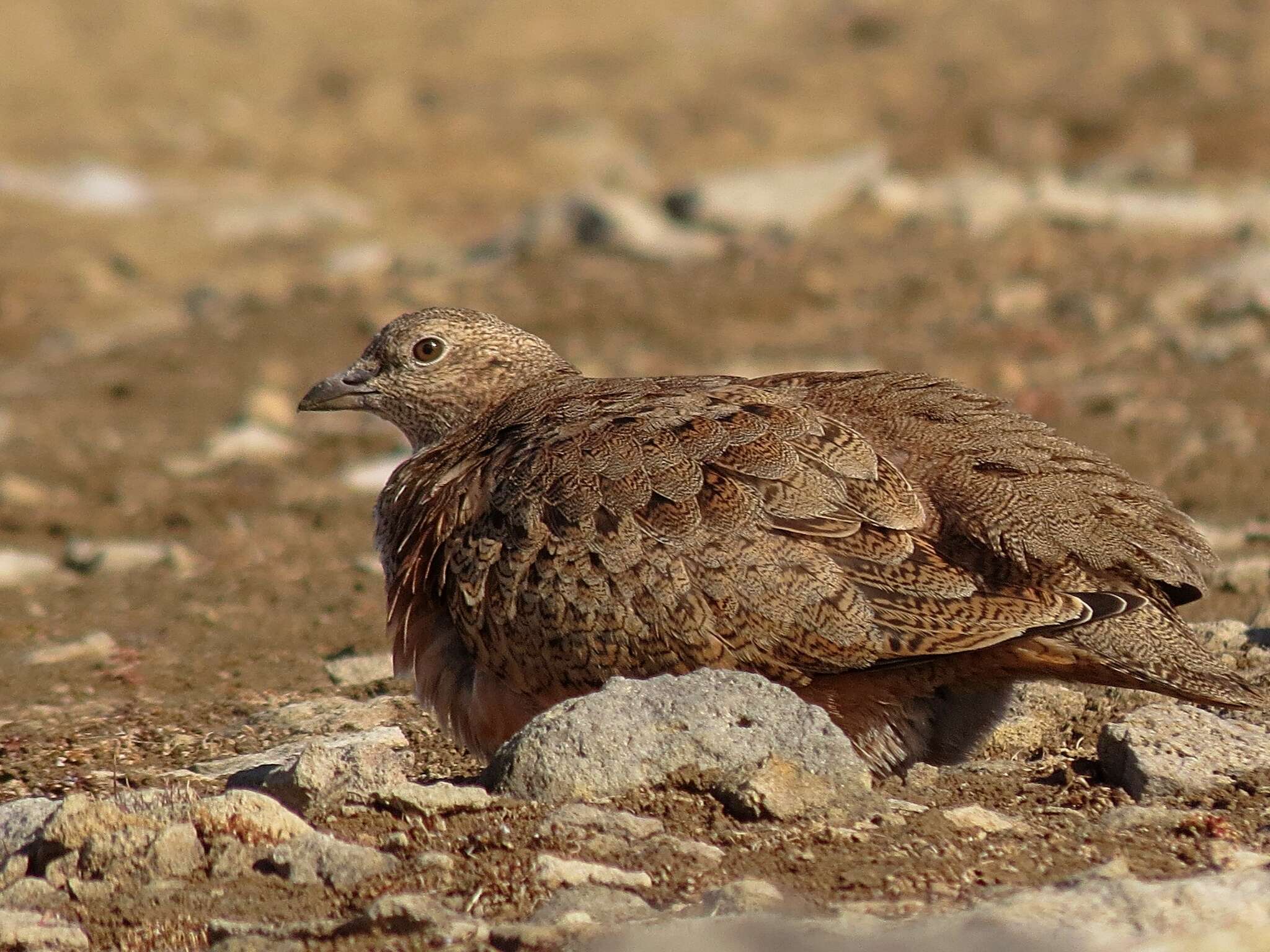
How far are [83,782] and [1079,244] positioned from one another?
1206cm

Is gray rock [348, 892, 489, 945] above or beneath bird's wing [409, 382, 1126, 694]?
beneath

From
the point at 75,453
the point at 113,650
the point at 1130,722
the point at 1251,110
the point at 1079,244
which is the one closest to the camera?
the point at 1130,722

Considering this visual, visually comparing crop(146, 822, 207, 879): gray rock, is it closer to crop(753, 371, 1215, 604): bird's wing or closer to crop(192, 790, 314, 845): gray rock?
crop(192, 790, 314, 845): gray rock

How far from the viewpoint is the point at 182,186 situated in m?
21.0

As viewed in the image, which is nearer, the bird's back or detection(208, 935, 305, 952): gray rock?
detection(208, 935, 305, 952): gray rock

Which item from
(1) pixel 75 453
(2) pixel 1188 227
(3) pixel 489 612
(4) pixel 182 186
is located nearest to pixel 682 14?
(4) pixel 182 186

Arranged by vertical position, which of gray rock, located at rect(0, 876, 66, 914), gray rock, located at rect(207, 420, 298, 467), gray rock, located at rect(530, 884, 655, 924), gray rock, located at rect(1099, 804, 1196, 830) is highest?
gray rock, located at rect(207, 420, 298, 467)

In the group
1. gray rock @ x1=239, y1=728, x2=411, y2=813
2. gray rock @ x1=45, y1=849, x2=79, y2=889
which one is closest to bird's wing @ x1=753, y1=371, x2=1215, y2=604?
gray rock @ x1=239, y1=728, x2=411, y2=813

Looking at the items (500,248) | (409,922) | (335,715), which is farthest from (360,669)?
(500,248)

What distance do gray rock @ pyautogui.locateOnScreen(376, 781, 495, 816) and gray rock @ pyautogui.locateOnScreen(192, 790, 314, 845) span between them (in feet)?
0.90

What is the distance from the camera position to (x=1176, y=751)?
5.52m

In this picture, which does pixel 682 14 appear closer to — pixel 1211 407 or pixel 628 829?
pixel 1211 407

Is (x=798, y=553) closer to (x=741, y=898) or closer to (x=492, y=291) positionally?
(x=741, y=898)

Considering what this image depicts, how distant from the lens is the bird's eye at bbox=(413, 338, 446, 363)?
7.69 meters
